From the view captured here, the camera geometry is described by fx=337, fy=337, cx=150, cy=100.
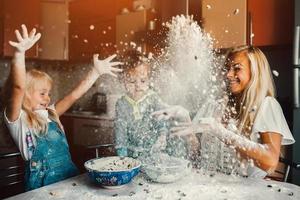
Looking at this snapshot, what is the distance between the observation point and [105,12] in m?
1.96

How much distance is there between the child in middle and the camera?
5.64ft

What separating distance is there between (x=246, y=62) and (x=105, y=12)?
90cm

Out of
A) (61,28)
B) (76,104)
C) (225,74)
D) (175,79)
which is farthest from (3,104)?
(225,74)

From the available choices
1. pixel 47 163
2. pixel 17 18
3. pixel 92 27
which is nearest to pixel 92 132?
pixel 47 163

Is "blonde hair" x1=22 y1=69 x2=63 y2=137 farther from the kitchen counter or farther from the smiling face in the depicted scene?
the kitchen counter

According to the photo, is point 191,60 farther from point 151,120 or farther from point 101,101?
point 101,101

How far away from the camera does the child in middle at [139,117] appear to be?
172 cm

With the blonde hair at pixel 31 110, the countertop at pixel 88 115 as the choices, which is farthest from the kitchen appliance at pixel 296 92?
the blonde hair at pixel 31 110

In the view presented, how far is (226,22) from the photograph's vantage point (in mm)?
1545

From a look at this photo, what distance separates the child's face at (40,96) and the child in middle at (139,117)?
1.31 ft

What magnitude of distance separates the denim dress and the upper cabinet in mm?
904

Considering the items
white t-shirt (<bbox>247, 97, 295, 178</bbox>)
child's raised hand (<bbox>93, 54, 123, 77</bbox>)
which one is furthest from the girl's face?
child's raised hand (<bbox>93, 54, 123, 77</bbox>)

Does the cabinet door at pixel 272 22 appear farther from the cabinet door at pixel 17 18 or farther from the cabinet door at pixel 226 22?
the cabinet door at pixel 17 18

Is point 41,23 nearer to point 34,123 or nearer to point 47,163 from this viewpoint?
point 34,123
